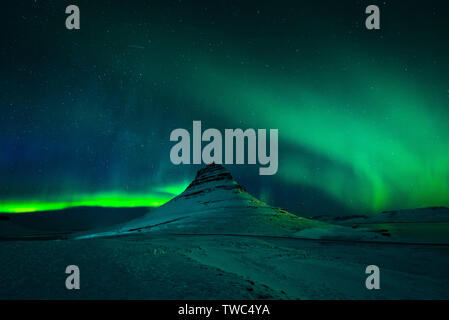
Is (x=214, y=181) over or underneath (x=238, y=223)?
over

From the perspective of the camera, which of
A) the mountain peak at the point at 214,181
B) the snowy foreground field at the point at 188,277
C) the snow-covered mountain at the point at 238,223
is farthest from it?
the mountain peak at the point at 214,181

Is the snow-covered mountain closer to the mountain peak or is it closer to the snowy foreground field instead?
the mountain peak

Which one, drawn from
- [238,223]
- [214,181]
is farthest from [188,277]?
[214,181]

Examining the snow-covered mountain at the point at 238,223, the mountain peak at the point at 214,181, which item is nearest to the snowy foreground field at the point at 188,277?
the snow-covered mountain at the point at 238,223

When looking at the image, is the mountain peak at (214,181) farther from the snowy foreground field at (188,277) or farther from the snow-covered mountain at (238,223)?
the snowy foreground field at (188,277)

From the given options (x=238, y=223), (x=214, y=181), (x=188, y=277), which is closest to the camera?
(x=188, y=277)

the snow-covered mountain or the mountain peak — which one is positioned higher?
the mountain peak

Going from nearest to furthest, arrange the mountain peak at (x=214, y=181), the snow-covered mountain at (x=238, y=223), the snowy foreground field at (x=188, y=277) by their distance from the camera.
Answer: the snowy foreground field at (x=188, y=277) < the snow-covered mountain at (x=238, y=223) < the mountain peak at (x=214, y=181)

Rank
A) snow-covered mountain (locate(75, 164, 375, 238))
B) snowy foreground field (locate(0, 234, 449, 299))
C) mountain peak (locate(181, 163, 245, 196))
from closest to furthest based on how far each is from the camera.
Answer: snowy foreground field (locate(0, 234, 449, 299))
snow-covered mountain (locate(75, 164, 375, 238))
mountain peak (locate(181, 163, 245, 196))

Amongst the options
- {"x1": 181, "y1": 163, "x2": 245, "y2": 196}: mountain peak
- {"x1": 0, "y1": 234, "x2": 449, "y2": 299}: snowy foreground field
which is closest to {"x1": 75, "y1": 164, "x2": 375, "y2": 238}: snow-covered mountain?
{"x1": 181, "y1": 163, "x2": 245, "y2": 196}: mountain peak

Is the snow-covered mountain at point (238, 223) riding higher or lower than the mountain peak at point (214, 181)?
lower

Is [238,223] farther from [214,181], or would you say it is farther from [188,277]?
[214,181]

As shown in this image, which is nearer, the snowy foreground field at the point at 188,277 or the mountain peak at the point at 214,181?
the snowy foreground field at the point at 188,277
